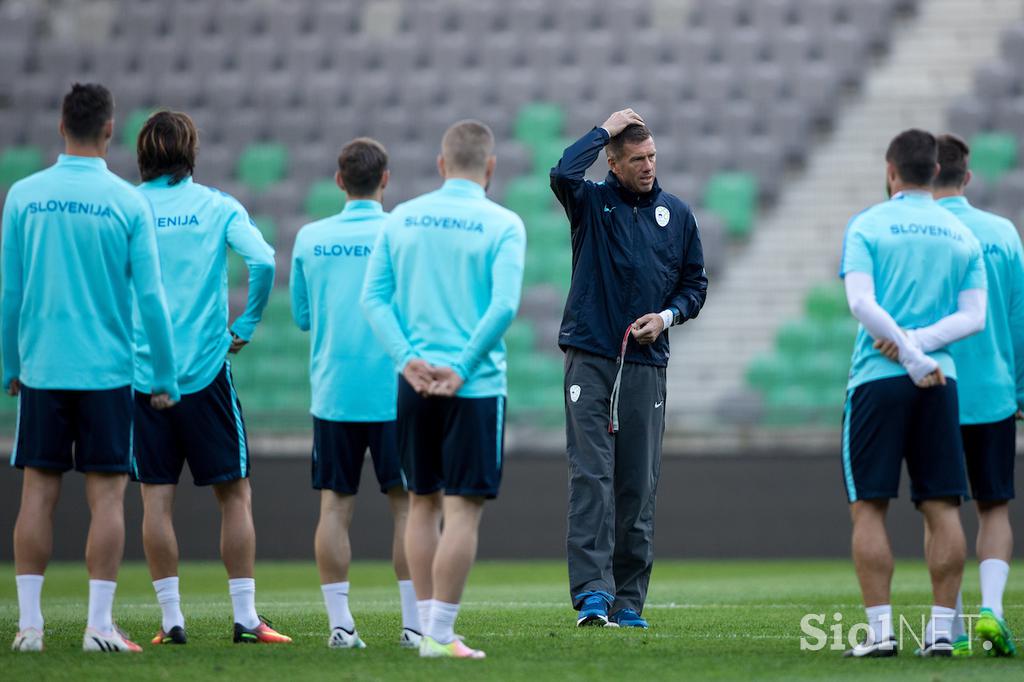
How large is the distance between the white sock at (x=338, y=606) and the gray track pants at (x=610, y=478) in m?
1.26

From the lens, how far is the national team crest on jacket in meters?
6.45

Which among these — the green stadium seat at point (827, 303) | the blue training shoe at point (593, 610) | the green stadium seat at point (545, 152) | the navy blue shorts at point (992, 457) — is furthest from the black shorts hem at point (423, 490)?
the green stadium seat at point (545, 152)

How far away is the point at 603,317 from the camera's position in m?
6.33

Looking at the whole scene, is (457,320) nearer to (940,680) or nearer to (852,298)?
(852,298)

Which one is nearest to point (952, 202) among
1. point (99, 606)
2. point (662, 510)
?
point (99, 606)

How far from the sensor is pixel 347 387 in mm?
5332

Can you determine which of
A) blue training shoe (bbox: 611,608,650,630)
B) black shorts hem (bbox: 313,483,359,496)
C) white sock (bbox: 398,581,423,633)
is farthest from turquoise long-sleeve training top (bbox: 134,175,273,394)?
blue training shoe (bbox: 611,608,650,630)

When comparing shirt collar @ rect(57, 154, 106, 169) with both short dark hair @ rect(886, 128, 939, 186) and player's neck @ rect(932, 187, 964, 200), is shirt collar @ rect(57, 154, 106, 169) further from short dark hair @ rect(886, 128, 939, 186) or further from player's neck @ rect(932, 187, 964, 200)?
player's neck @ rect(932, 187, 964, 200)

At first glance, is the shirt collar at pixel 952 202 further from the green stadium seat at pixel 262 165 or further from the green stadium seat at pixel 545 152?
the green stadium seat at pixel 262 165

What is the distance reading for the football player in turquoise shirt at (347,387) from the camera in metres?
5.26

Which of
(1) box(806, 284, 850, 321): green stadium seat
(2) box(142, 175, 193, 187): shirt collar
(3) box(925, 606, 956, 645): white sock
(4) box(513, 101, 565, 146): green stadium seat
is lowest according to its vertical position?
(3) box(925, 606, 956, 645): white sock

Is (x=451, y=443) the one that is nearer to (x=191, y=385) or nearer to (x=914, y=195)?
(x=191, y=385)

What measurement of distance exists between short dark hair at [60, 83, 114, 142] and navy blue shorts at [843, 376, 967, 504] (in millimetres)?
2896

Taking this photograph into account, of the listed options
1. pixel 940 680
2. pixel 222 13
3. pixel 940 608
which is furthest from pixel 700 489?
pixel 222 13
